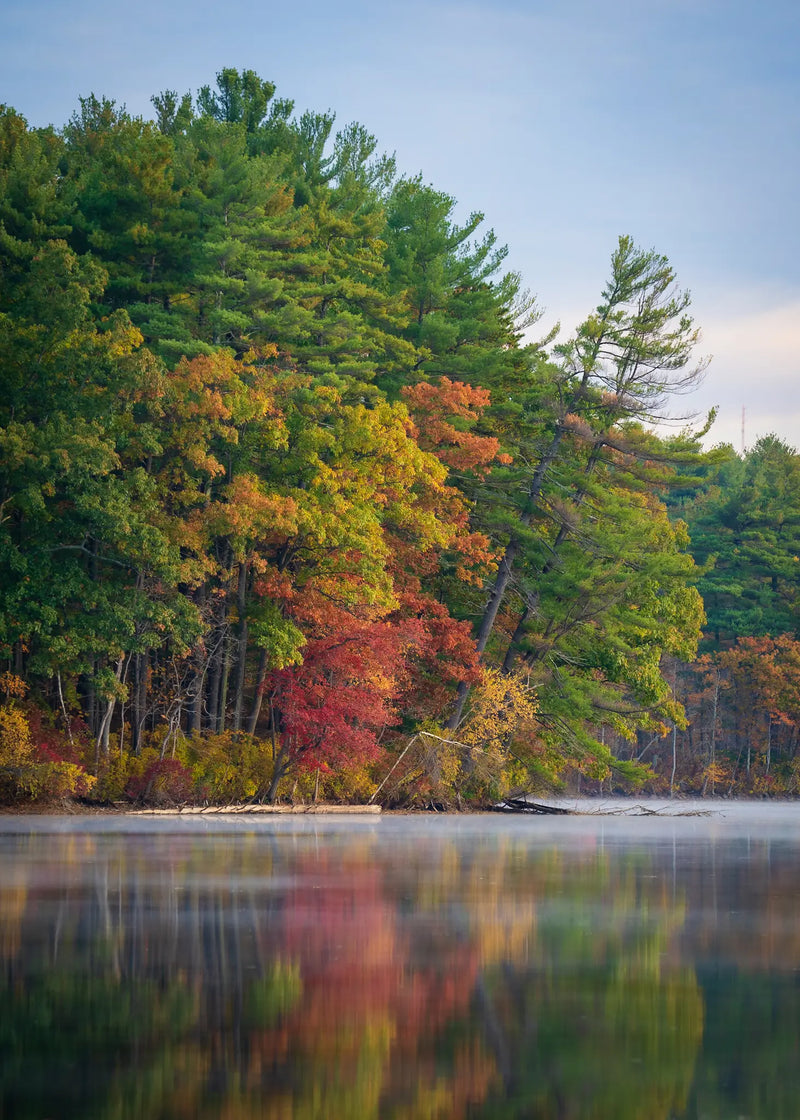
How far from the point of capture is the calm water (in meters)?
6.78

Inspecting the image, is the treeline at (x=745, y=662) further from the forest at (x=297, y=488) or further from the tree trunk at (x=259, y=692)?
the tree trunk at (x=259, y=692)

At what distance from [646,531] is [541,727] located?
7.30m

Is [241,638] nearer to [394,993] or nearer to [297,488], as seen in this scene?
[297,488]

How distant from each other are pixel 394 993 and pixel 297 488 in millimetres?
30684

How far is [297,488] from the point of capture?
3953cm

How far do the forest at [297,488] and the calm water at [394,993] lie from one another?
16.9 m

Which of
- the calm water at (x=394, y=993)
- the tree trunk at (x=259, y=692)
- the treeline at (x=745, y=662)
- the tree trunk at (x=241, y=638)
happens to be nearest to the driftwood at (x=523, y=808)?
the tree trunk at (x=259, y=692)

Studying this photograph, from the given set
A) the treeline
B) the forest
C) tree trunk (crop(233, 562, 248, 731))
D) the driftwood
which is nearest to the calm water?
the forest

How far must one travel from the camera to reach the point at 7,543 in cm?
3419

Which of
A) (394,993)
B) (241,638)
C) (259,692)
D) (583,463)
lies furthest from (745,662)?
(394,993)

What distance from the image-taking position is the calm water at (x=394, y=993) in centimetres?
678

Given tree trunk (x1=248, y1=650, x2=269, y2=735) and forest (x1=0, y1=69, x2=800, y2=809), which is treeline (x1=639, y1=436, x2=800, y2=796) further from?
tree trunk (x1=248, y1=650, x2=269, y2=735)

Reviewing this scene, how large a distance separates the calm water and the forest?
16940 millimetres

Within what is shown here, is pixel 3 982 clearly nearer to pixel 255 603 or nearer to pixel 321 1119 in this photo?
pixel 321 1119
